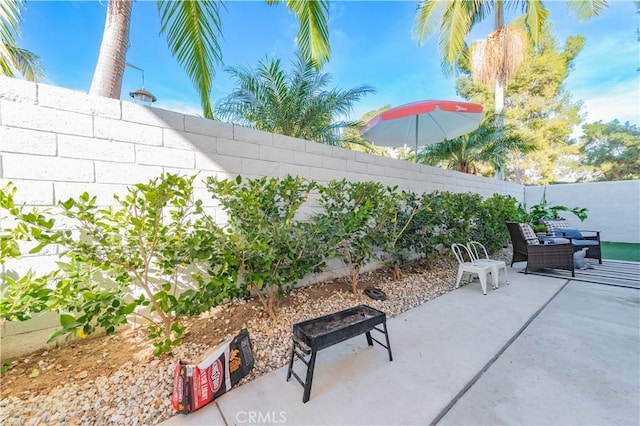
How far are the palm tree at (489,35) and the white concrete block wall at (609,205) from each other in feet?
14.0

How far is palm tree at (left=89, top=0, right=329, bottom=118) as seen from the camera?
→ 292 cm

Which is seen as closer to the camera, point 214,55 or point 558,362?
point 558,362

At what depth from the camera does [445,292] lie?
12.4 feet

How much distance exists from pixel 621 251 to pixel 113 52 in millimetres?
12175

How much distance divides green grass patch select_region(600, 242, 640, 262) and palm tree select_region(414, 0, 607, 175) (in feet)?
15.5

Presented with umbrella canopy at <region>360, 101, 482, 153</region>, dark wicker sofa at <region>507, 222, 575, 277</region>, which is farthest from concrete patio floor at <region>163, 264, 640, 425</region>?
umbrella canopy at <region>360, 101, 482, 153</region>

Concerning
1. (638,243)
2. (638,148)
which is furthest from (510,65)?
(638,148)

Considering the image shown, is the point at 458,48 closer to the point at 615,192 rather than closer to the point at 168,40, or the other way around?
the point at 615,192

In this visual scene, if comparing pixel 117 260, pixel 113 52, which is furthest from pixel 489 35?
pixel 117 260

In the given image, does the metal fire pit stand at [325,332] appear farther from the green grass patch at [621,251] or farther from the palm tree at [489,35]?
the palm tree at [489,35]

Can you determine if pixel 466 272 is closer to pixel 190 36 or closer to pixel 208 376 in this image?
pixel 208 376

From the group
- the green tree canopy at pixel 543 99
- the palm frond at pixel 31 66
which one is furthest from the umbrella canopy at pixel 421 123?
the palm frond at pixel 31 66

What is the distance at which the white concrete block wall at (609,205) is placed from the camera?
805 centimetres

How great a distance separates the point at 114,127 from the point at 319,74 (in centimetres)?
416
